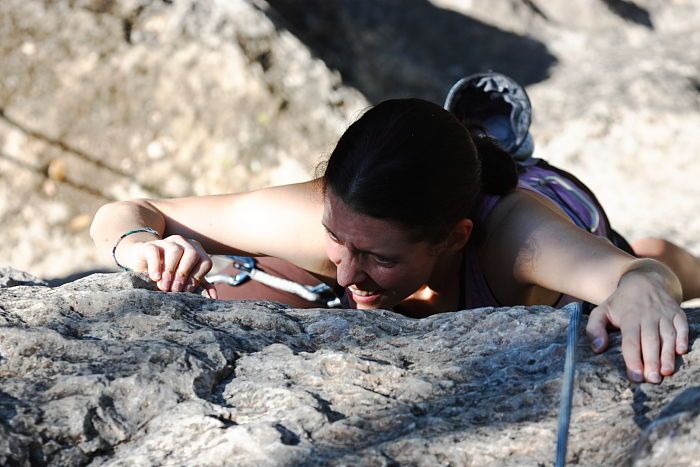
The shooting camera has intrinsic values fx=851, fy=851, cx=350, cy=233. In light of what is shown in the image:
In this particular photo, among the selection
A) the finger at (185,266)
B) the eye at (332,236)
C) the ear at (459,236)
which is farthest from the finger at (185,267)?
the ear at (459,236)

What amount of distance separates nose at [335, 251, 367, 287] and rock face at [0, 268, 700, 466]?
0.26 metres

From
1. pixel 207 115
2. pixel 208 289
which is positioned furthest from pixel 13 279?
pixel 207 115

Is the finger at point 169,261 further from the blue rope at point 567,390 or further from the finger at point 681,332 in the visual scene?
the finger at point 681,332

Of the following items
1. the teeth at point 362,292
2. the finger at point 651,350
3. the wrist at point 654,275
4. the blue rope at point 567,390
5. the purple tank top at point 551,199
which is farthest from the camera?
the purple tank top at point 551,199

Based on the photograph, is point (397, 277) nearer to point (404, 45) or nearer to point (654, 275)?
point (654, 275)

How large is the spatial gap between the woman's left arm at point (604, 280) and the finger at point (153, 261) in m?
0.72

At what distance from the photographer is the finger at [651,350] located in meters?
1.21

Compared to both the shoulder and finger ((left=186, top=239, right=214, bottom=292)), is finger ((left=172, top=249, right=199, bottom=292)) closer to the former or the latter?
finger ((left=186, top=239, right=214, bottom=292))

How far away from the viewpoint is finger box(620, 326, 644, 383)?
122cm

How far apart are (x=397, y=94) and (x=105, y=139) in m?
1.68

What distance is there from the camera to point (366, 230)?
1.68 metres

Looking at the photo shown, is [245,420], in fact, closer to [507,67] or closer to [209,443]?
Answer: [209,443]

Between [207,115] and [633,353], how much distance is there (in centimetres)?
303

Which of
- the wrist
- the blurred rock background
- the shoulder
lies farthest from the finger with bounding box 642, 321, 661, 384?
the blurred rock background
